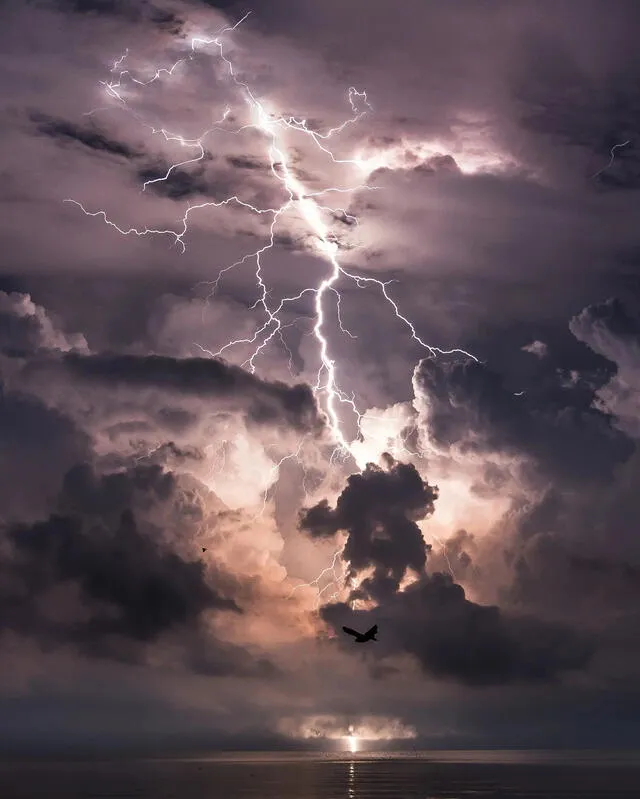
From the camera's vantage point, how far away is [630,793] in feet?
358

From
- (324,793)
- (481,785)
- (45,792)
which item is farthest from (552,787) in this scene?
(45,792)

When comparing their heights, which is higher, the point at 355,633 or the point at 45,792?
the point at 355,633

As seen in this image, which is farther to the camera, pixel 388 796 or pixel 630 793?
pixel 630 793

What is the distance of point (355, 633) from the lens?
251 ft

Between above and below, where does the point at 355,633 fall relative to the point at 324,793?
above

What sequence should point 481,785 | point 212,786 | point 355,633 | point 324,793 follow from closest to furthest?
point 355,633 → point 324,793 → point 212,786 → point 481,785

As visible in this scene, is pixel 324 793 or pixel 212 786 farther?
pixel 212 786

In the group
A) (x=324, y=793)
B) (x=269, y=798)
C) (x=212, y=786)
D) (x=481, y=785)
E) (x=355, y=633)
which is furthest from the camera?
(x=481, y=785)

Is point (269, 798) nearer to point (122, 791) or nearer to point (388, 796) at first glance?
point (388, 796)

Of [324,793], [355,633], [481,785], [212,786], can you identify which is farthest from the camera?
[481,785]

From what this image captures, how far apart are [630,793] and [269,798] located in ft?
127

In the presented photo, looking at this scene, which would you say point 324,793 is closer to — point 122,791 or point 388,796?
point 388,796

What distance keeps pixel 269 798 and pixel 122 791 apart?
22915 millimetres

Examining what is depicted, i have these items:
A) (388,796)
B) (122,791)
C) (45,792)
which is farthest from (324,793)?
(45,792)
